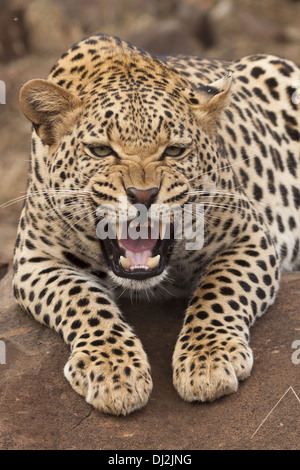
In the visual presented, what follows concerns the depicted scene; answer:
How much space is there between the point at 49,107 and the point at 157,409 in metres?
2.54

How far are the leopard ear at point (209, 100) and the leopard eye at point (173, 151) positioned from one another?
1.58 feet

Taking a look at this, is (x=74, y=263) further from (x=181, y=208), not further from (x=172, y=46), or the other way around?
(x=172, y=46)

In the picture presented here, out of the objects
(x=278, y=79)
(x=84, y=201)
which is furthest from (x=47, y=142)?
(x=278, y=79)

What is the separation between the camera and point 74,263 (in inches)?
308

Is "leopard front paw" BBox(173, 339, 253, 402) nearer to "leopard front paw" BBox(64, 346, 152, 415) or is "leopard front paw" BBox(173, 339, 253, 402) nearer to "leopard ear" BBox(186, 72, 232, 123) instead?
"leopard front paw" BBox(64, 346, 152, 415)

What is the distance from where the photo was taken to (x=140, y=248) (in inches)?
262

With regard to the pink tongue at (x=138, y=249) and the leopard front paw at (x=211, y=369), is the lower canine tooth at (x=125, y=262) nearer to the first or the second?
the pink tongue at (x=138, y=249)

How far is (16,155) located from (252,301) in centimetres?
1013

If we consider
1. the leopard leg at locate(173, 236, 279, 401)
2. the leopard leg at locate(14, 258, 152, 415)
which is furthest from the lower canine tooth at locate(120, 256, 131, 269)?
the leopard leg at locate(173, 236, 279, 401)

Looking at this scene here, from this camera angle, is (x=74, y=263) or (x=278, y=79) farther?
(x=278, y=79)

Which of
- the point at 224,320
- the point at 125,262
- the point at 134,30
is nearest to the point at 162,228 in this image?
the point at 125,262

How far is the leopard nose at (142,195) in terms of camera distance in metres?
6.28

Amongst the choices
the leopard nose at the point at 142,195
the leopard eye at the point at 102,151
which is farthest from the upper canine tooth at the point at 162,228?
the leopard eye at the point at 102,151

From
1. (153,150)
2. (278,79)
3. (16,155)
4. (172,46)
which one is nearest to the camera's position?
(153,150)
